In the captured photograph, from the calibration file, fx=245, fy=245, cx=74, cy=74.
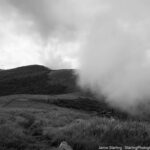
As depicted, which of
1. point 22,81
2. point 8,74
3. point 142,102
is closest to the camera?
point 142,102

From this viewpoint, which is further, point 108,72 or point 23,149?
point 108,72

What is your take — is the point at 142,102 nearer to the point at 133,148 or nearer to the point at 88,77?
the point at 88,77

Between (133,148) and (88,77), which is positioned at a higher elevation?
(88,77)

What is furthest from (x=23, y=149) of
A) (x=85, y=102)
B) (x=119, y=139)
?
(x=85, y=102)

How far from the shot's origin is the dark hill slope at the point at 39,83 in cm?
6575

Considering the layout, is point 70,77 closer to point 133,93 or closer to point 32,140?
point 133,93

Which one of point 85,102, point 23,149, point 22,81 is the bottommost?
point 23,149

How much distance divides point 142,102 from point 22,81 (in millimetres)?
37299

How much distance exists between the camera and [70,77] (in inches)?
3022

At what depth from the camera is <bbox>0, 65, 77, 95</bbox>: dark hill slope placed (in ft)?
216

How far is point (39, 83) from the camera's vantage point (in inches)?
2884

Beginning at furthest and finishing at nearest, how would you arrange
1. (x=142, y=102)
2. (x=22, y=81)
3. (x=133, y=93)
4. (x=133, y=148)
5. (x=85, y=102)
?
(x=22, y=81)
(x=133, y=93)
(x=142, y=102)
(x=85, y=102)
(x=133, y=148)

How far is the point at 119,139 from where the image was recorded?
32.0ft

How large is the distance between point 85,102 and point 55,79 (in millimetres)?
28146
